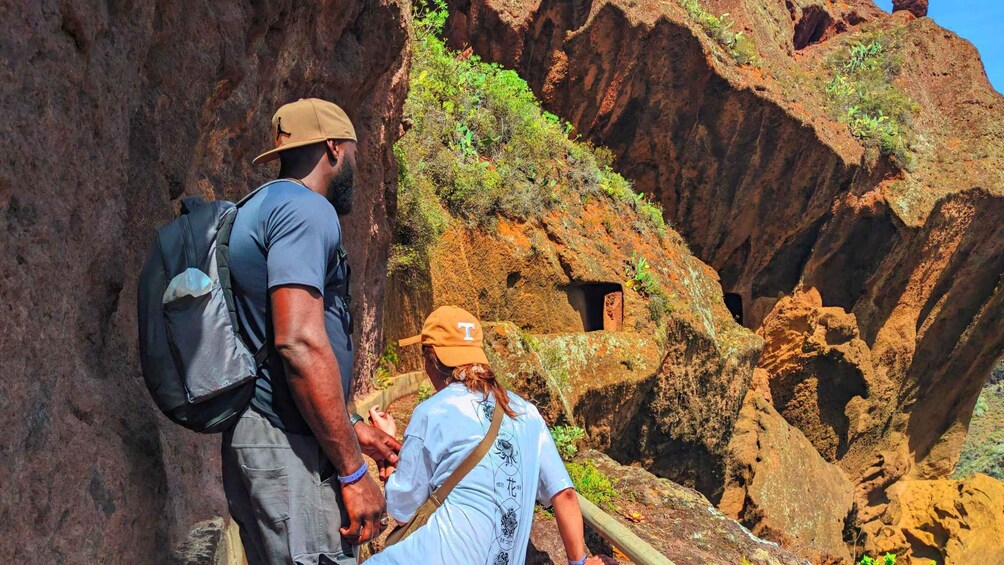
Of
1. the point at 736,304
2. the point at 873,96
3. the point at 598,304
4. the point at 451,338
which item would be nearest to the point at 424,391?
the point at 598,304

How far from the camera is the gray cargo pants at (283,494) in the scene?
2.21 metres

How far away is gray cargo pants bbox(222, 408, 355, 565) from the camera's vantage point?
2.21 metres

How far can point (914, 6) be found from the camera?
86.5 ft

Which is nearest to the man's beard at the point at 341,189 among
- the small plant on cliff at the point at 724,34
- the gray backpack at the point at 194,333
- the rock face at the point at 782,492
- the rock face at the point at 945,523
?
the gray backpack at the point at 194,333

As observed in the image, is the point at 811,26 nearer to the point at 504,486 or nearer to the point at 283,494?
the point at 504,486

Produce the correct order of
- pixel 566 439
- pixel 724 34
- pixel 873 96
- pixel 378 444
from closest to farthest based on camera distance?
pixel 378 444, pixel 566 439, pixel 724 34, pixel 873 96

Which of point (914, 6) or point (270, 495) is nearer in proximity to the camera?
point (270, 495)

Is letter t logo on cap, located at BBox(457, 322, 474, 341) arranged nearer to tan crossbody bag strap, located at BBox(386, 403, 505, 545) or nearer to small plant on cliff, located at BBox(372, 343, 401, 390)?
tan crossbody bag strap, located at BBox(386, 403, 505, 545)

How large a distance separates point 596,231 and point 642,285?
1105mm

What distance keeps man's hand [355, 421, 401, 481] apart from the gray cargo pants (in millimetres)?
445

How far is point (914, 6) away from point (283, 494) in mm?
29328

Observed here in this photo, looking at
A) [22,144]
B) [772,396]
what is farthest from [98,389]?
[772,396]

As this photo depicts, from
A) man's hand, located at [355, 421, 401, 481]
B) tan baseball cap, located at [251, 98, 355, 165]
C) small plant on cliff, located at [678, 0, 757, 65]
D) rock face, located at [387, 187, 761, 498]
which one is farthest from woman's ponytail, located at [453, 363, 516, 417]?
small plant on cliff, located at [678, 0, 757, 65]

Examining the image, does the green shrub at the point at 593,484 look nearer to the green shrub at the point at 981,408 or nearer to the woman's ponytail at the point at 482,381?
the woman's ponytail at the point at 482,381
